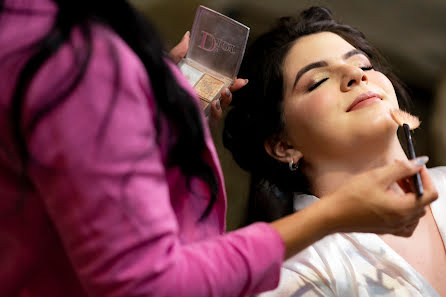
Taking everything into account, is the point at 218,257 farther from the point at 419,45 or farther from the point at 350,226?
the point at 419,45

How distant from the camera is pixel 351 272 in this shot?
118cm

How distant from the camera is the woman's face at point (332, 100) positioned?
114 centimetres

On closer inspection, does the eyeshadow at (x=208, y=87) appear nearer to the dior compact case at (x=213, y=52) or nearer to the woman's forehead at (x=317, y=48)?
the dior compact case at (x=213, y=52)

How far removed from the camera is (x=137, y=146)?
597 millimetres

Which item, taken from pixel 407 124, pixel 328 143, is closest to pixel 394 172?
pixel 407 124

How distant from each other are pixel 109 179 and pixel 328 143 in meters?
0.72

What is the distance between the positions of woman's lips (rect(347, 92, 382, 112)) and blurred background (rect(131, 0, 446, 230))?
0.65 m

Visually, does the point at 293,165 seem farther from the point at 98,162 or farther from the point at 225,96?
the point at 98,162

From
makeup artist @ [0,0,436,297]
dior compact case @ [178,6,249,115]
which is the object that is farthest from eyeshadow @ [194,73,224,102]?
makeup artist @ [0,0,436,297]

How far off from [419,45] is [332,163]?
33.5 inches

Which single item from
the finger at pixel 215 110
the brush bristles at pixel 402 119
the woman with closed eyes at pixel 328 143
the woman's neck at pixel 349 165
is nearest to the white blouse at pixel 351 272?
the woman with closed eyes at pixel 328 143

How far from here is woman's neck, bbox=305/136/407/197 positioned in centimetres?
118

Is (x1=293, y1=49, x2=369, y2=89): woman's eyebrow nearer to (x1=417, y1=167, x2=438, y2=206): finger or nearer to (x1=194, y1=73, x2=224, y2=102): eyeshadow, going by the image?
(x1=194, y1=73, x2=224, y2=102): eyeshadow

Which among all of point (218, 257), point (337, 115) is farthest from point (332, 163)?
point (218, 257)
